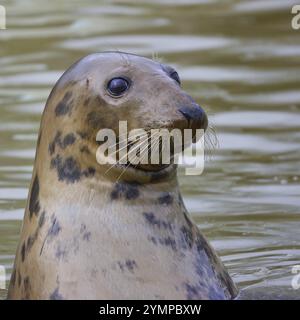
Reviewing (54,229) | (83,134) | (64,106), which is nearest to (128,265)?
(54,229)

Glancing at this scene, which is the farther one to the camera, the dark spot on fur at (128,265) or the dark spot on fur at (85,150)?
the dark spot on fur at (85,150)

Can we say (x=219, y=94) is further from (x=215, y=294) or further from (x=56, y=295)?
(x=56, y=295)

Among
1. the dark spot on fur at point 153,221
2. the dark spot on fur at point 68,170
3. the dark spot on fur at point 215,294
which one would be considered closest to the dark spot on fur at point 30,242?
the dark spot on fur at point 68,170

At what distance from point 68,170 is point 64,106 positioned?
281mm

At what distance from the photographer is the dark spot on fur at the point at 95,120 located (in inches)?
267

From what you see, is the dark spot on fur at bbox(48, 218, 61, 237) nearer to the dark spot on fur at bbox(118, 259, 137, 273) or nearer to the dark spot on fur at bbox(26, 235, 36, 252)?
the dark spot on fur at bbox(26, 235, 36, 252)

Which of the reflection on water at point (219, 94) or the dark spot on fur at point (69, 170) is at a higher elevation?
the dark spot on fur at point (69, 170)

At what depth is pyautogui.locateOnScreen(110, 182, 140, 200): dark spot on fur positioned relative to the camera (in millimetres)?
6789

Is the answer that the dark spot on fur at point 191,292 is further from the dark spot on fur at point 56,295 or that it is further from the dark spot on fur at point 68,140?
the dark spot on fur at point 68,140

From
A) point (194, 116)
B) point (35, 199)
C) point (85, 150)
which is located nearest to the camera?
point (194, 116)

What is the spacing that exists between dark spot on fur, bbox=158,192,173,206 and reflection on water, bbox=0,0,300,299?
0.70 meters

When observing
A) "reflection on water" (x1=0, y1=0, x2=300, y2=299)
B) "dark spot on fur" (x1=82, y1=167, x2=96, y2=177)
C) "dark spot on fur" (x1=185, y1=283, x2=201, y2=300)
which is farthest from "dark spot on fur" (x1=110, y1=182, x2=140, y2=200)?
"reflection on water" (x1=0, y1=0, x2=300, y2=299)

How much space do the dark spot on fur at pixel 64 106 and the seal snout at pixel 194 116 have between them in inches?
21.3

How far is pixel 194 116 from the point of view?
6594mm
